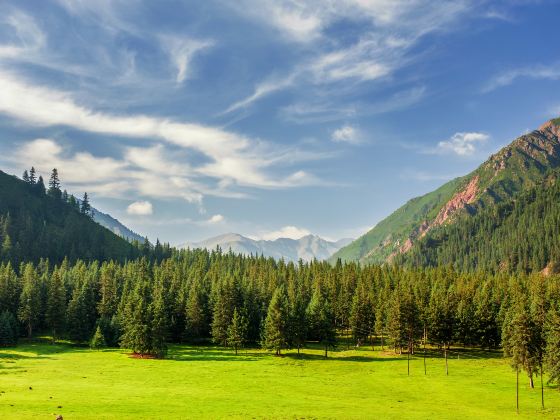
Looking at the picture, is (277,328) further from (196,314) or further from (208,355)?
(196,314)

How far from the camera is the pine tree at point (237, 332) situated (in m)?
121

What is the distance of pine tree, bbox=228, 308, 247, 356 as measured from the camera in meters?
121

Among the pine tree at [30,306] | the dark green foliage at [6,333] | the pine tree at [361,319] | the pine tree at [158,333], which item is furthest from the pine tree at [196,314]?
the dark green foliage at [6,333]

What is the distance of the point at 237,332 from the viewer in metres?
122

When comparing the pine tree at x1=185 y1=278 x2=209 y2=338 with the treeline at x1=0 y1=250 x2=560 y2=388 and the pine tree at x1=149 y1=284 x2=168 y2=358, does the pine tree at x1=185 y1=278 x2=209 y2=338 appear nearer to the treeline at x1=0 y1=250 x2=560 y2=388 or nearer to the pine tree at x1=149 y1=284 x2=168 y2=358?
the treeline at x1=0 y1=250 x2=560 y2=388

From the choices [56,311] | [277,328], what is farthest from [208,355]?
[56,311]

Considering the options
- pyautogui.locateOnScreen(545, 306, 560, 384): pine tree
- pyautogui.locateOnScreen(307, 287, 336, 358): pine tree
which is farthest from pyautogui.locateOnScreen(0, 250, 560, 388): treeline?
pyautogui.locateOnScreen(545, 306, 560, 384): pine tree

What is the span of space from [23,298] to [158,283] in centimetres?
4563

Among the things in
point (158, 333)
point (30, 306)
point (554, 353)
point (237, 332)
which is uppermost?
point (30, 306)

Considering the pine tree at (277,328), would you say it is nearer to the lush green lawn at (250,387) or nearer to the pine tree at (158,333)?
the lush green lawn at (250,387)

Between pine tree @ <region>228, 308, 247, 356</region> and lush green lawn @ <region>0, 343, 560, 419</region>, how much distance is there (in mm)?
4512

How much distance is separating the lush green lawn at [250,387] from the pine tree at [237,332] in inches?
178

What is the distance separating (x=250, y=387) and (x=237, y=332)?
159ft

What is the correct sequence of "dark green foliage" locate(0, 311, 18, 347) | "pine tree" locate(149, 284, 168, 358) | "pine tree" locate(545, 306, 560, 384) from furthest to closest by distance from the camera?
"dark green foliage" locate(0, 311, 18, 347) < "pine tree" locate(149, 284, 168, 358) < "pine tree" locate(545, 306, 560, 384)
